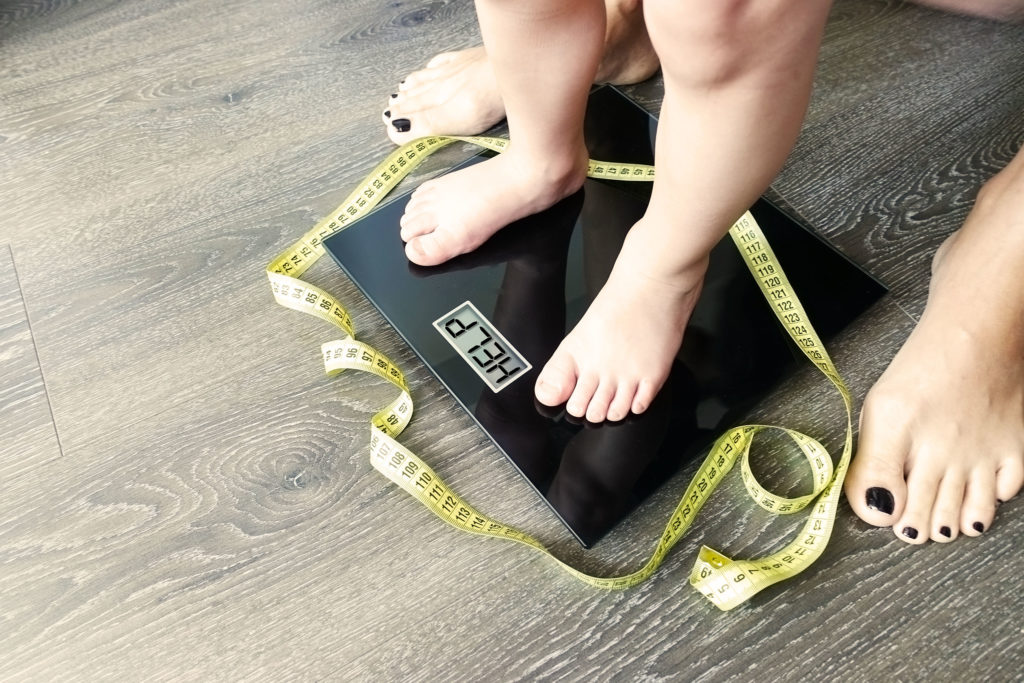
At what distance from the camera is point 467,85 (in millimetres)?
1187

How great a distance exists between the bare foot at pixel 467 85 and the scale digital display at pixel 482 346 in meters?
0.36

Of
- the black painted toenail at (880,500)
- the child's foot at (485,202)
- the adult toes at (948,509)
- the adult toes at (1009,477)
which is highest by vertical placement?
the child's foot at (485,202)

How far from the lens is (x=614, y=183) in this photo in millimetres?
1103

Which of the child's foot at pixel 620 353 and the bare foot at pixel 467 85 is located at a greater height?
the bare foot at pixel 467 85

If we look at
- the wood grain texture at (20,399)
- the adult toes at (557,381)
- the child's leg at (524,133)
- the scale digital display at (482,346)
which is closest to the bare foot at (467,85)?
the child's leg at (524,133)

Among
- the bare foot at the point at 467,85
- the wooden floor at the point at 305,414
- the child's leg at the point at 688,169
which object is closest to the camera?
the child's leg at the point at 688,169

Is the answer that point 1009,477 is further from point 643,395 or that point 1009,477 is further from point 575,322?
point 575,322

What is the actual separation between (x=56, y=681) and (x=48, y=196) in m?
0.74

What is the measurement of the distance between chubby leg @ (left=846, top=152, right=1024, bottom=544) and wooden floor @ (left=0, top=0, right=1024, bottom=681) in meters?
0.04

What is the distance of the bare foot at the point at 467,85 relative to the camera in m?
1.18

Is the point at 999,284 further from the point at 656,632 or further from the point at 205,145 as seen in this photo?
the point at 205,145

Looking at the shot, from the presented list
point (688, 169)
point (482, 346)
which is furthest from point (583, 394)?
point (688, 169)

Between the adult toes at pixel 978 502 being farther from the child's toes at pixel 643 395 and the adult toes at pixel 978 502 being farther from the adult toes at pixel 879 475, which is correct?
the child's toes at pixel 643 395

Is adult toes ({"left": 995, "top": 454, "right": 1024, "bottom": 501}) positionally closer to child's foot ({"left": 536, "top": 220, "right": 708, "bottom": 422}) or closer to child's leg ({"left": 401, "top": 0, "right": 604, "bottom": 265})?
child's foot ({"left": 536, "top": 220, "right": 708, "bottom": 422})
